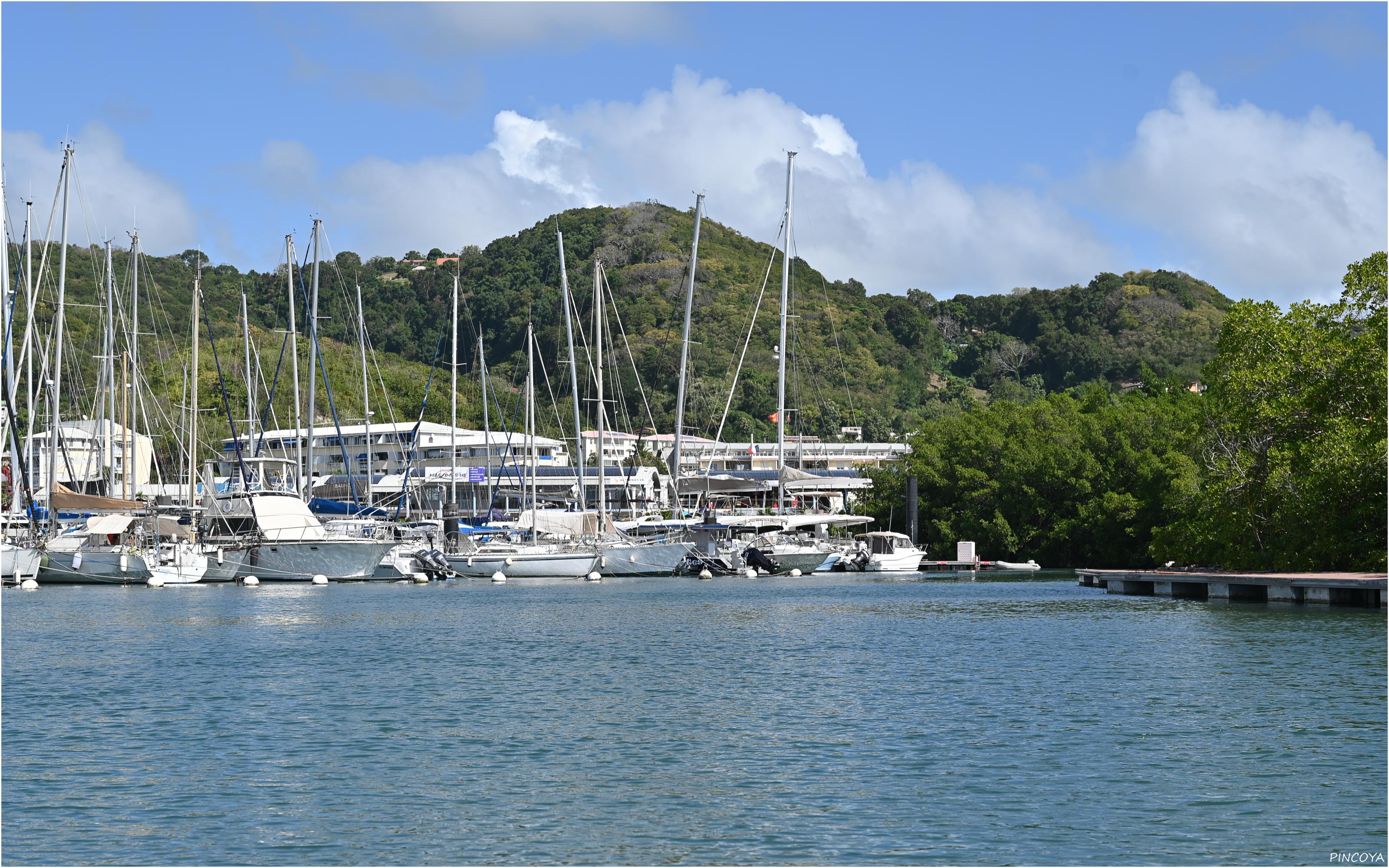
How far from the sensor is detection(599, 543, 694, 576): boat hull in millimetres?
68312

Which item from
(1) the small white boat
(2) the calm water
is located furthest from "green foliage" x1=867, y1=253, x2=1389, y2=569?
(1) the small white boat

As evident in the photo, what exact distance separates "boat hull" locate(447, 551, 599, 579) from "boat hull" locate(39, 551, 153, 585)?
13.4m

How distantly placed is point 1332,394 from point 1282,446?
8.22 feet

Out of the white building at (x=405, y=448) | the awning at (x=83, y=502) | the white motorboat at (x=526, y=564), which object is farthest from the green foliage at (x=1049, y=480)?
the awning at (x=83, y=502)

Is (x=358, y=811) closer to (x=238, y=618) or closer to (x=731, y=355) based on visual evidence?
(x=238, y=618)

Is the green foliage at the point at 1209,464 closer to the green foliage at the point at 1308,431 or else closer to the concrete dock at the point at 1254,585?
the green foliage at the point at 1308,431

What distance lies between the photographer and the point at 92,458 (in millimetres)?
79875

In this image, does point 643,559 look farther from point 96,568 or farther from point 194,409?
point 96,568

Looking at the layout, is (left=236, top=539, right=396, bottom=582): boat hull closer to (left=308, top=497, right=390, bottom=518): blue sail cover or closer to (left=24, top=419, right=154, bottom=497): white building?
(left=24, top=419, right=154, bottom=497): white building

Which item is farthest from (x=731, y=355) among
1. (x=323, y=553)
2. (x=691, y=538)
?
(x=323, y=553)

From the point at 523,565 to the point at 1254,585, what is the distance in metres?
31.4

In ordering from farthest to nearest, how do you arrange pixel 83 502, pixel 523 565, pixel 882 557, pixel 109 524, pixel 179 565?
pixel 882 557 → pixel 523 565 → pixel 109 524 → pixel 83 502 → pixel 179 565

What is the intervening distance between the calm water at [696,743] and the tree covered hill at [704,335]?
83606mm

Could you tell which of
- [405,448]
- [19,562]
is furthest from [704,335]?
[19,562]
